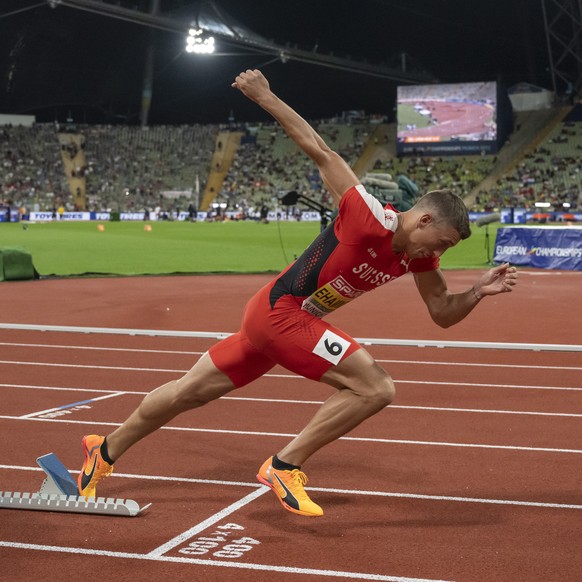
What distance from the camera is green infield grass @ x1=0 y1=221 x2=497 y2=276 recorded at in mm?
25844

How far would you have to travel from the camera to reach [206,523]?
472 cm

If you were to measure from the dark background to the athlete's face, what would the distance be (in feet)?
182

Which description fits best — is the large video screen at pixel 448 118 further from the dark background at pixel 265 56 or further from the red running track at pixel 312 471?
the red running track at pixel 312 471

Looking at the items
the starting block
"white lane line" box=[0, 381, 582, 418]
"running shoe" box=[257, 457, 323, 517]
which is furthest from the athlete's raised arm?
"white lane line" box=[0, 381, 582, 418]

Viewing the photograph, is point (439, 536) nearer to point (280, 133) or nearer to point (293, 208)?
point (293, 208)

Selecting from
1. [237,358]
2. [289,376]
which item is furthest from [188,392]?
[289,376]

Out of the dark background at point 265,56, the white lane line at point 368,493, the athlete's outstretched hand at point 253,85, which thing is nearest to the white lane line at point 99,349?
the white lane line at point 368,493

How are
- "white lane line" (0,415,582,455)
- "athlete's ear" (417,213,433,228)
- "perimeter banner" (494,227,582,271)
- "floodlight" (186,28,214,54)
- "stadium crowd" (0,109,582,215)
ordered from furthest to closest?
"stadium crowd" (0,109,582,215) → "floodlight" (186,28,214,54) → "perimeter banner" (494,227,582,271) → "white lane line" (0,415,582,455) → "athlete's ear" (417,213,433,228)

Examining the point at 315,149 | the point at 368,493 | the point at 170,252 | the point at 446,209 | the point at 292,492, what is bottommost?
the point at 368,493

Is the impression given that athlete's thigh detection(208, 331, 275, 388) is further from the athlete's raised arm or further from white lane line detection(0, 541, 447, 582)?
white lane line detection(0, 541, 447, 582)

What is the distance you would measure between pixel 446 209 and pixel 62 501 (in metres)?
2.60

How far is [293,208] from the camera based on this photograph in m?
68.6

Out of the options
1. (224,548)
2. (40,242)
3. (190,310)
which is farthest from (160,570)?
(40,242)

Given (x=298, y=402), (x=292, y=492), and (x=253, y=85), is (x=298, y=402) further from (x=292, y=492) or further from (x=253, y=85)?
(x=253, y=85)
